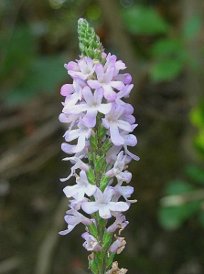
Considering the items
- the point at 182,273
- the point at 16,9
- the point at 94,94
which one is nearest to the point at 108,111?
the point at 94,94

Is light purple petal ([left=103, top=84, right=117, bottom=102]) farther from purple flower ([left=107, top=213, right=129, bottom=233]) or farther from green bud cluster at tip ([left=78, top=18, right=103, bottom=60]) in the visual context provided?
purple flower ([left=107, top=213, right=129, bottom=233])

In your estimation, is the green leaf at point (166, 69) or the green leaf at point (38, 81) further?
the green leaf at point (38, 81)

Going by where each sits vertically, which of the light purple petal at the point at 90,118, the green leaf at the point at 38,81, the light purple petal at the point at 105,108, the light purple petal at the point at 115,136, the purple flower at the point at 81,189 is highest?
the green leaf at the point at 38,81

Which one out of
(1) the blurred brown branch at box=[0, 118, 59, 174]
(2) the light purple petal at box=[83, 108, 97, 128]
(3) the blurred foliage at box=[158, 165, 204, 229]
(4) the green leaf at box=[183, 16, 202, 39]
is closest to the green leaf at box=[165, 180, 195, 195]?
(3) the blurred foliage at box=[158, 165, 204, 229]

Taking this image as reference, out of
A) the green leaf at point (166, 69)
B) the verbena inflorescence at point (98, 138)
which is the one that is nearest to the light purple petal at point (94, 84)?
the verbena inflorescence at point (98, 138)

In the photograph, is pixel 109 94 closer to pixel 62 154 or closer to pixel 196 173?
pixel 196 173

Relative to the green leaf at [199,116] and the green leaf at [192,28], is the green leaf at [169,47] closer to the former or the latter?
the green leaf at [192,28]

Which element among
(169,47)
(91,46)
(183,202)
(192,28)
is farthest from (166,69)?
(91,46)

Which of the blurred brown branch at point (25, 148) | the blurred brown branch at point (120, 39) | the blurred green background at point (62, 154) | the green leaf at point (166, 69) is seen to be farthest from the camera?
the blurred brown branch at point (25, 148)
